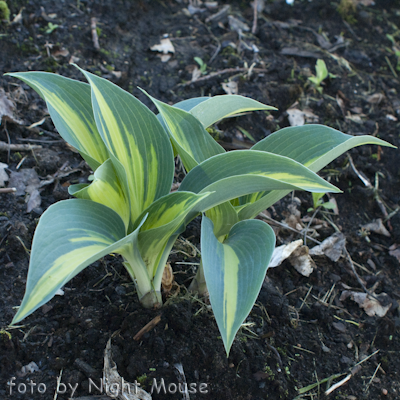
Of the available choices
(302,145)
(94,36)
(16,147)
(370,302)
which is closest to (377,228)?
(370,302)

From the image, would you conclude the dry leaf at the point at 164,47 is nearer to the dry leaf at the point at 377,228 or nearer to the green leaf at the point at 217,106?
the green leaf at the point at 217,106

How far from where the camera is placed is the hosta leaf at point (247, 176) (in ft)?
2.94

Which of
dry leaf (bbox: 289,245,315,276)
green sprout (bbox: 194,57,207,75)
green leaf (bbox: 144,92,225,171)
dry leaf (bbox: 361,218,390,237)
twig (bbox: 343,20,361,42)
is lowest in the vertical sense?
dry leaf (bbox: 361,218,390,237)

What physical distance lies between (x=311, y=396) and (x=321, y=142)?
88 centimetres

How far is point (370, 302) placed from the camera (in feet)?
5.32

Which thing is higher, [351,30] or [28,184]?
[351,30]

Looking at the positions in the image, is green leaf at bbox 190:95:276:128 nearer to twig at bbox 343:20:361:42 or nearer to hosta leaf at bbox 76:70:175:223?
hosta leaf at bbox 76:70:175:223

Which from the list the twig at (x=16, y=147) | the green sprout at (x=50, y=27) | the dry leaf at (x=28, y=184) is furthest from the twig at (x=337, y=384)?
the green sprout at (x=50, y=27)

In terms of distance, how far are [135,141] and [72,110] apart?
0.22 m

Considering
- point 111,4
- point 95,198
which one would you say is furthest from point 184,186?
point 111,4

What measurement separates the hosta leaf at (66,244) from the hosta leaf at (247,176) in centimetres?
24

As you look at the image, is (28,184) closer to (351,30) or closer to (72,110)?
(72,110)

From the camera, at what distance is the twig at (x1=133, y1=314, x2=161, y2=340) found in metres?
1.22

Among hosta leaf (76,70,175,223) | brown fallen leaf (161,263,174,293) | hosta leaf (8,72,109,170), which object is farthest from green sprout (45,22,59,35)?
brown fallen leaf (161,263,174,293)
